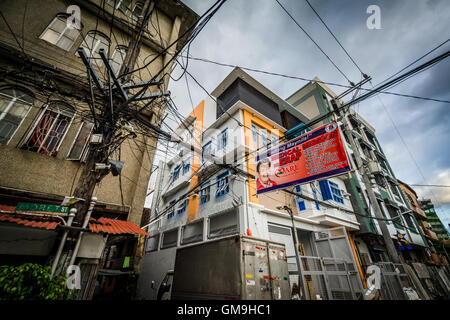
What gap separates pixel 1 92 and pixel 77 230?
20.1 ft

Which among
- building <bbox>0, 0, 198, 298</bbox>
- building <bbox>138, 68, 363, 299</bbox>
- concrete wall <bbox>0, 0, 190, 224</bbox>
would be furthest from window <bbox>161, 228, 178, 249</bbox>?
concrete wall <bbox>0, 0, 190, 224</bbox>

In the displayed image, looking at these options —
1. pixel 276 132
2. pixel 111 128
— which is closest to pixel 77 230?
pixel 111 128

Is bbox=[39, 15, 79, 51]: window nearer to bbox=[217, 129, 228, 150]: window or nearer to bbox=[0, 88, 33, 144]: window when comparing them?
bbox=[0, 88, 33, 144]: window

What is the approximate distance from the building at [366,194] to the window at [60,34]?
1255 centimetres

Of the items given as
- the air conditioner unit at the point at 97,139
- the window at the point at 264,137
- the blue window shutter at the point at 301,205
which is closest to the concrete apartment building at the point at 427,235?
the blue window shutter at the point at 301,205

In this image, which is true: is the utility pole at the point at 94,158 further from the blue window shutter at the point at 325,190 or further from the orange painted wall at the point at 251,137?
the blue window shutter at the point at 325,190

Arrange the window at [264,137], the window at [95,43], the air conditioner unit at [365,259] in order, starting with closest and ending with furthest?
the window at [95,43] < the air conditioner unit at [365,259] < the window at [264,137]

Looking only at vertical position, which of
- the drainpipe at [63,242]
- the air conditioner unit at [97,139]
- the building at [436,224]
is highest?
the building at [436,224]

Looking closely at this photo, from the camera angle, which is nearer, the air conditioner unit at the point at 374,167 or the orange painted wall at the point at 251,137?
the orange painted wall at the point at 251,137

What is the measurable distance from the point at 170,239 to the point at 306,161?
529 inches

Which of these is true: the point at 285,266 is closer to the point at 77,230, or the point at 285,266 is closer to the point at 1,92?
the point at 77,230

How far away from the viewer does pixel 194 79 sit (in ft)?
19.4

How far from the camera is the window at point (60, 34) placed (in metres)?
7.52

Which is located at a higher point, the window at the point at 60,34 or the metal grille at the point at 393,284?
the window at the point at 60,34
